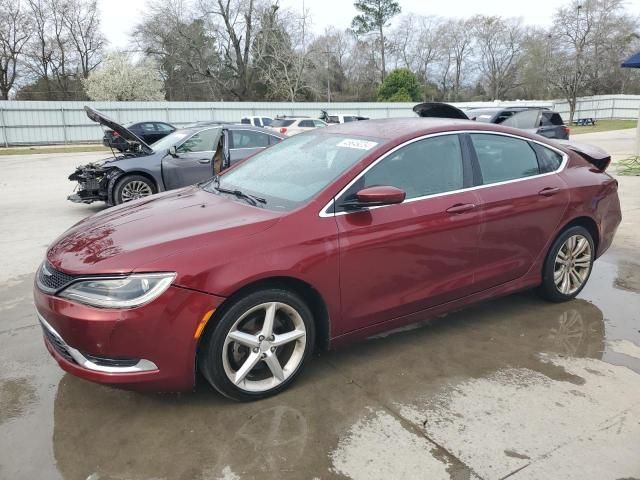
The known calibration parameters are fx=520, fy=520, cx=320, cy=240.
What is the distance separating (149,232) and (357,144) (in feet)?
4.97

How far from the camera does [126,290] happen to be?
265 centimetres

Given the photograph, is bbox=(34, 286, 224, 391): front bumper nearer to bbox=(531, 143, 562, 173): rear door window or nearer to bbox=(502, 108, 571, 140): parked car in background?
bbox=(531, 143, 562, 173): rear door window

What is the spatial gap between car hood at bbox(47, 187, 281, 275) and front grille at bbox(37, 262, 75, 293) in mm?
36

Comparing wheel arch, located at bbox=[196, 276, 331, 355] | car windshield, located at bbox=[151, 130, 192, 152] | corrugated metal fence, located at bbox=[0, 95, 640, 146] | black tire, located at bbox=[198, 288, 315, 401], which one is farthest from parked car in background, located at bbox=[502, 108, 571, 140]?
corrugated metal fence, located at bbox=[0, 95, 640, 146]

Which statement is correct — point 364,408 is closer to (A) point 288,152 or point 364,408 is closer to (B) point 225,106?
(A) point 288,152

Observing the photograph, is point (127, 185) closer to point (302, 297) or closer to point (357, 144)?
point (357, 144)

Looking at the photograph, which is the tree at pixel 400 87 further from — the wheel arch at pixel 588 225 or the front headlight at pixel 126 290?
the front headlight at pixel 126 290

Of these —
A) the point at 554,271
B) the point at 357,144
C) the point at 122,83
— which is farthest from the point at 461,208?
the point at 122,83

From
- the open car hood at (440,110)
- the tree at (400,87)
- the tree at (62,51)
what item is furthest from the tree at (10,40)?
the open car hood at (440,110)

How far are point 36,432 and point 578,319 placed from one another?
3.94m

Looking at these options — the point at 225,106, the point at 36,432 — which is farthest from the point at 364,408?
the point at 225,106

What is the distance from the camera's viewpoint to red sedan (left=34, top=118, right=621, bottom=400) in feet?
8.83

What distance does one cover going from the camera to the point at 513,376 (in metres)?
3.35

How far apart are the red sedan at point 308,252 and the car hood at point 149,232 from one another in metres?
0.01
